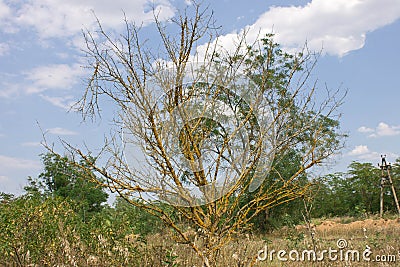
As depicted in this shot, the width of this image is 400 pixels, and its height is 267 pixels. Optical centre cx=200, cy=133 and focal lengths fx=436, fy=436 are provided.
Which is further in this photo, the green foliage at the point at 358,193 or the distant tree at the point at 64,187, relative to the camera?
the green foliage at the point at 358,193

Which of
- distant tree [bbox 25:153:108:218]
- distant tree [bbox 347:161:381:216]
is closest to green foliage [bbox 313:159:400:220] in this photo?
distant tree [bbox 347:161:381:216]

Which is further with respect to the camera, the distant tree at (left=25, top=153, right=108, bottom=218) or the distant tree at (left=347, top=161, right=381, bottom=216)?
the distant tree at (left=347, top=161, right=381, bottom=216)

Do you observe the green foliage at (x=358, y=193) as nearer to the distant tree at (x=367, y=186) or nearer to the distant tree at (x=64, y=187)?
the distant tree at (x=367, y=186)

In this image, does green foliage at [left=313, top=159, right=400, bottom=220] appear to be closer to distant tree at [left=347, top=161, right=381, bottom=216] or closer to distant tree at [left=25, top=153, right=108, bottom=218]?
distant tree at [left=347, top=161, right=381, bottom=216]

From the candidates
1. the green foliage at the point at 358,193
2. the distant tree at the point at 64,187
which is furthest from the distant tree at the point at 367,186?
the distant tree at the point at 64,187

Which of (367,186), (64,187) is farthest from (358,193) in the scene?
(64,187)

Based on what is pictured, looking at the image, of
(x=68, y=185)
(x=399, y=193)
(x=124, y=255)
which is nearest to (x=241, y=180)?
(x=124, y=255)

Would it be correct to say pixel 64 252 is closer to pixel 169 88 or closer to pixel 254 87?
pixel 169 88

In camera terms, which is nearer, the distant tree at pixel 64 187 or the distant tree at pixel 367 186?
the distant tree at pixel 64 187

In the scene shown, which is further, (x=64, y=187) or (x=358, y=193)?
(x=358, y=193)

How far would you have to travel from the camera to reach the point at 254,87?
13.6 ft

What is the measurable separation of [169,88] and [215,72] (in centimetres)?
55

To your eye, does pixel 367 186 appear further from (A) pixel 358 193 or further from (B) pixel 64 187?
(B) pixel 64 187

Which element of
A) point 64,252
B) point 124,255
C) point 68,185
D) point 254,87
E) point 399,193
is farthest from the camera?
point 399,193
